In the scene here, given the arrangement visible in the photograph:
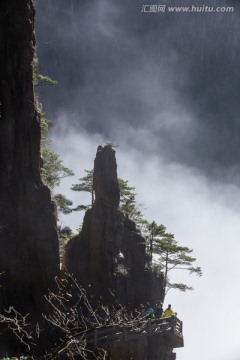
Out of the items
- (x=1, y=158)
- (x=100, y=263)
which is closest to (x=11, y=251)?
(x=1, y=158)

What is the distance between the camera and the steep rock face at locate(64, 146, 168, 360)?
28.1m

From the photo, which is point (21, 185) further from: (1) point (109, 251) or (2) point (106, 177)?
(2) point (106, 177)

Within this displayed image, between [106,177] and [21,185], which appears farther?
[106,177]

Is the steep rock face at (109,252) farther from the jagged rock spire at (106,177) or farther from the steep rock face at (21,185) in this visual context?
the steep rock face at (21,185)

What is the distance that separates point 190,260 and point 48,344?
2067 centimetres

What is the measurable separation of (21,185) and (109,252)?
8559mm

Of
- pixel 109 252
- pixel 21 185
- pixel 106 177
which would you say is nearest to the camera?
pixel 21 185

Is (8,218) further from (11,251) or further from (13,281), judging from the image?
(13,281)

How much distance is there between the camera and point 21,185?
24.4 metres

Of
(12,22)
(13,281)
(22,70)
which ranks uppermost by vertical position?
(12,22)

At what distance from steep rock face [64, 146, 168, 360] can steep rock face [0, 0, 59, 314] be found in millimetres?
4255

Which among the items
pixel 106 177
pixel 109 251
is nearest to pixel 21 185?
pixel 109 251

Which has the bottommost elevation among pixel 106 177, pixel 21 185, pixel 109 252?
pixel 109 252

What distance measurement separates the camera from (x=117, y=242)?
2953 centimetres
